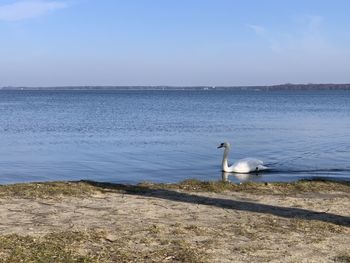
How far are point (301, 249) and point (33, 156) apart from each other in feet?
60.3

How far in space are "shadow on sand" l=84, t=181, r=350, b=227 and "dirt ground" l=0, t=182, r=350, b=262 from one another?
0.02m

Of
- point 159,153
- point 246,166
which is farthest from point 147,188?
point 159,153

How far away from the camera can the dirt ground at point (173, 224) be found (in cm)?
691

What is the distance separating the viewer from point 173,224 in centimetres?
838

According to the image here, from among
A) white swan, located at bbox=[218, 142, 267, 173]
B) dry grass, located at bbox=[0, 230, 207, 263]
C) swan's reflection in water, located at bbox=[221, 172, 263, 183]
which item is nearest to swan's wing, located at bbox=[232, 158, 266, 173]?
white swan, located at bbox=[218, 142, 267, 173]

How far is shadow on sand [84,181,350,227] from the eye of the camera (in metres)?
9.17

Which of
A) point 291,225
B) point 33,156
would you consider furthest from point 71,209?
point 33,156

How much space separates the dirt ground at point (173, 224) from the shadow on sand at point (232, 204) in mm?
16

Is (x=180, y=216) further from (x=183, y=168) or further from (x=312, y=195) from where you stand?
(x=183, y=168)

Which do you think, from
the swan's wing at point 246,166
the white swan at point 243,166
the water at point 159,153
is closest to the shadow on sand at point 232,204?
the water at point 159,153

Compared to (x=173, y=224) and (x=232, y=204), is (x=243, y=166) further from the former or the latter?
(x=173, y=224)

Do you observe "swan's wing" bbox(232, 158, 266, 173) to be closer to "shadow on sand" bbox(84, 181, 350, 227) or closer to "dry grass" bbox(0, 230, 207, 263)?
"shadow on sand" bbox(84, 181, 350, 227)

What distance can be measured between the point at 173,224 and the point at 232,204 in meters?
2.04

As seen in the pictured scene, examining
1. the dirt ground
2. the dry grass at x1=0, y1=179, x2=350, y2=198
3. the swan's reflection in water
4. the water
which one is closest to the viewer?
the dirt ground
